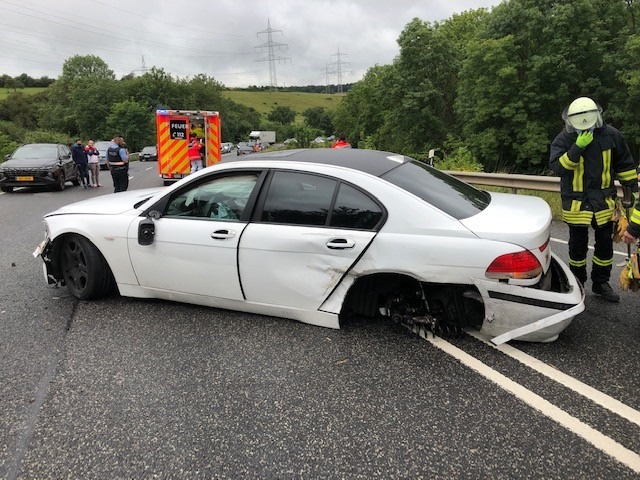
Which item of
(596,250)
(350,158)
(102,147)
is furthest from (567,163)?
(102,147)

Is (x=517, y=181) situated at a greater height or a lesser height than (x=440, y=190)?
lesser

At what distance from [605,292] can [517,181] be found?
5.62 m

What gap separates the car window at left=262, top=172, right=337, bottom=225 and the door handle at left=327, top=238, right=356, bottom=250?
18 centimetres

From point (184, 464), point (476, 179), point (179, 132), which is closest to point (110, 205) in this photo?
point (184, 464)

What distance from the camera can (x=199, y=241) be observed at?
12.7ft

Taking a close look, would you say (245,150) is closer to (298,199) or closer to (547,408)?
(298,199)

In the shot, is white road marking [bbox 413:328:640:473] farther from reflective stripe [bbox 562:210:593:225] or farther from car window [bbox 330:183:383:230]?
reflective stripe [bbox 562:210:593:225]

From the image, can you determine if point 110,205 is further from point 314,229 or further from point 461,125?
point 461,125

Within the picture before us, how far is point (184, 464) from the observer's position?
235 cm

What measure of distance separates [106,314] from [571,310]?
3.68m

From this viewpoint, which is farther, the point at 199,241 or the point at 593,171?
the point at 593,171

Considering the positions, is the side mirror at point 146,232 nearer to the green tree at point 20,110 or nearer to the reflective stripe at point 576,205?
the reflective stripe at point 576,205

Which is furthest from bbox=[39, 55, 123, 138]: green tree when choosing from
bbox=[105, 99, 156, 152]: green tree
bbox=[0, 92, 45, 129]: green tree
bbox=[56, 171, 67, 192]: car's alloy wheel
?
bbox=[56, 171, 67, 192]: car's alloy wheel

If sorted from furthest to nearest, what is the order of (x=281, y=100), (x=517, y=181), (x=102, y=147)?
(x=281, y=100) → (x=102, y=147) → (x=517, y=181)
